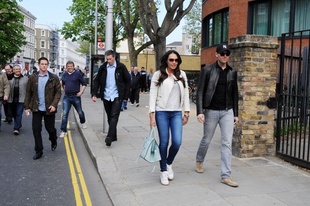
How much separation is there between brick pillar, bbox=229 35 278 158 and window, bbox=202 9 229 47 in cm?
1488

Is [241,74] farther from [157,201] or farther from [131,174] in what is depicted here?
[157,201]

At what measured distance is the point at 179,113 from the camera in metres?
5.05

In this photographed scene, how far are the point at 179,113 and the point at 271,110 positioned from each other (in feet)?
7.59

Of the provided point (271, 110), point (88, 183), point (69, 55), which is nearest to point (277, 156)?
point (271, 110)

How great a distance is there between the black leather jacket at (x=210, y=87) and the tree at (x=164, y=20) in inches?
350

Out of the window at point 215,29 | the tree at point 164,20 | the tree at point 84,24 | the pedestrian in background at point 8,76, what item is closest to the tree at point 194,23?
the tree at point 84,24

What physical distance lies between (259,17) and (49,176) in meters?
15.1

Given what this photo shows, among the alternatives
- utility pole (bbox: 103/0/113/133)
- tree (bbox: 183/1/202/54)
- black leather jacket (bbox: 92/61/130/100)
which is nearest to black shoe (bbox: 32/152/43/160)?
black leather jacket (bbox: 92/61/130/100)

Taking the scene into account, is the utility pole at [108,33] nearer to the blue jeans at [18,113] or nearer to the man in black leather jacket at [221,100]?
the blue jeans at [18,113]

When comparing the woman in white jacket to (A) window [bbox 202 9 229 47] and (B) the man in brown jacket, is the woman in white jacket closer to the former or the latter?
(B) the man in brown jacket

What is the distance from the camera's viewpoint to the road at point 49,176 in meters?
4.88

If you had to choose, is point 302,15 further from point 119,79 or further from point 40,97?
point 40,97

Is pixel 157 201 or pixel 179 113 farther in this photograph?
pixel 179 113

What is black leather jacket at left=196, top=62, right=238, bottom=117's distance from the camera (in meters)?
5.14
